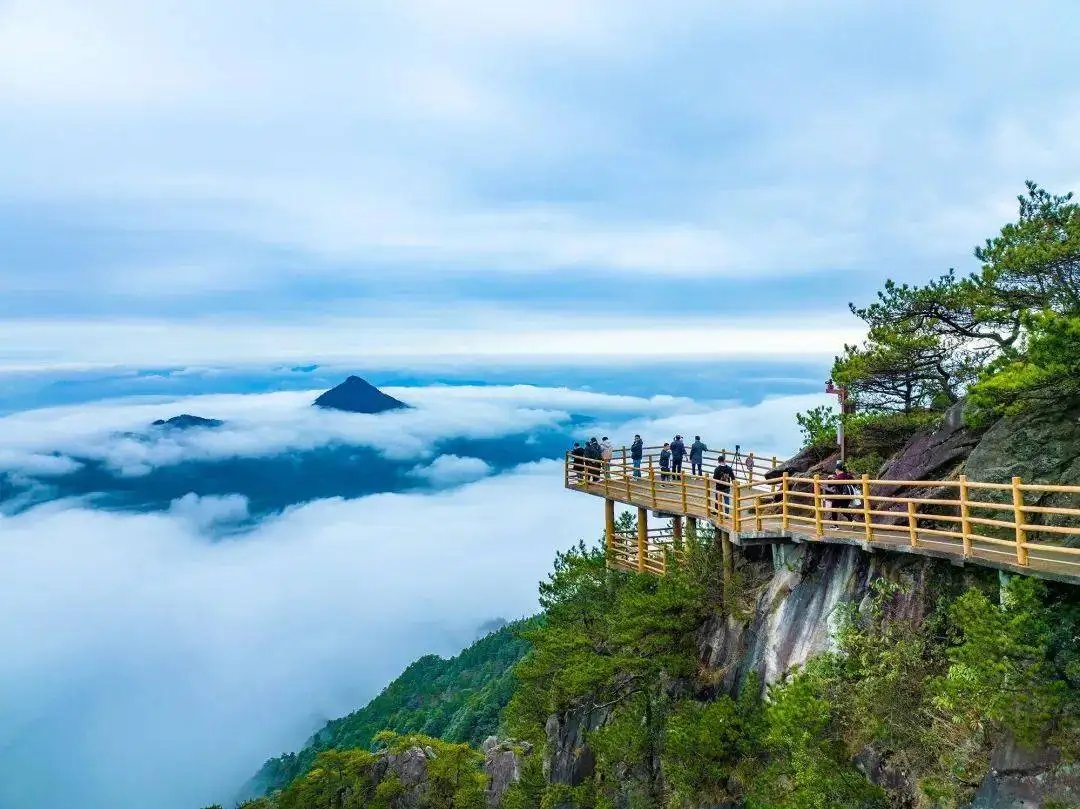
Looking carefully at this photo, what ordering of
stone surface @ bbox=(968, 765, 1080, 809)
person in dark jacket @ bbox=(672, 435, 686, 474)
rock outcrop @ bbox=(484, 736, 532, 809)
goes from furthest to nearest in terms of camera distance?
rock outcrop @ bbox=(484, 736, 532, 809) < person in dark jacket @ bbox=(672, 435, 686, 474) < stone surface @ bbox=(968, 765, 1080, 809)

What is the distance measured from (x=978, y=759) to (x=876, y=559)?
4.67 m

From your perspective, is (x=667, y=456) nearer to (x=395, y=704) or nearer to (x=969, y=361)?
(x=969, y=361)

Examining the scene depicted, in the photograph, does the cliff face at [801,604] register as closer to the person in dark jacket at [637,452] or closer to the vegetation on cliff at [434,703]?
the person in dark jacket at [637,452]

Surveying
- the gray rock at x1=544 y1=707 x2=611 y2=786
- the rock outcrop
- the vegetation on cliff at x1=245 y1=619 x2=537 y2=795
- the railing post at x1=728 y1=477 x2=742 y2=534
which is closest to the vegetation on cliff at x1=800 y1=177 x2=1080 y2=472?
the railing post at x1=728 y1=477 x2=742 y2=534

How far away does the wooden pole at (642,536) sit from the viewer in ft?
91.6

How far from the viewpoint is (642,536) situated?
93.5ft

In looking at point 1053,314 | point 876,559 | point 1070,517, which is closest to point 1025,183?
point 1053,314

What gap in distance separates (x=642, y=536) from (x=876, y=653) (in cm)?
1439

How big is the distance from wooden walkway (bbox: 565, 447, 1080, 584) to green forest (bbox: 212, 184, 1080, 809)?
0.70m

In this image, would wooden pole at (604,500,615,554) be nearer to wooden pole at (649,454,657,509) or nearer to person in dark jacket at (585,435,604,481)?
person in dark jacket at (585,435,604,481)

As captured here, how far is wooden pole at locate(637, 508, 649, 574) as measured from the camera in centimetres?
2792

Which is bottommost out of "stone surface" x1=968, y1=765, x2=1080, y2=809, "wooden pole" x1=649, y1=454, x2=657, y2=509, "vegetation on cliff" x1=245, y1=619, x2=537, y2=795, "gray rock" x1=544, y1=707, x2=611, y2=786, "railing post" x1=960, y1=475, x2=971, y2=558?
"vegetation on cliff" x1=245, y1=619, x2=537, y2=795

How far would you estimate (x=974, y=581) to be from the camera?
1336cm

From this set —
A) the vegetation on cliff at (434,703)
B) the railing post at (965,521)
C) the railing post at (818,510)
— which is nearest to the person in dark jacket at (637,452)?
the railing post at (818,510)
